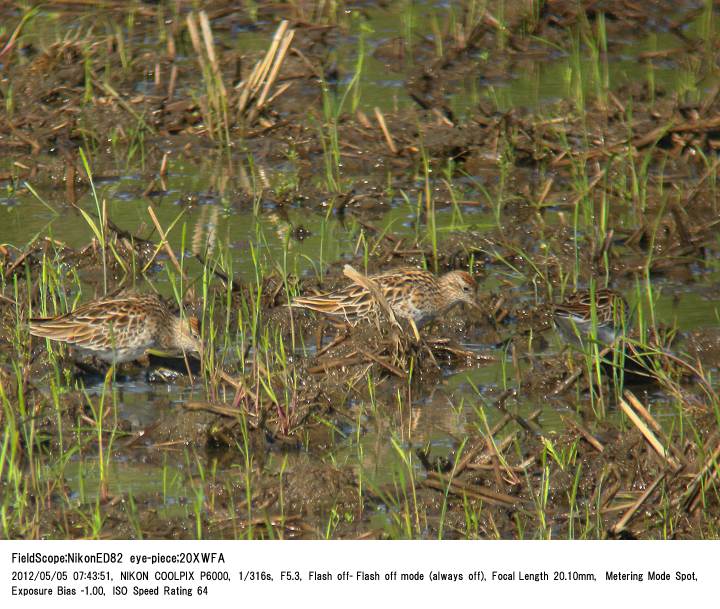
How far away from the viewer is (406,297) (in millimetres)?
10359

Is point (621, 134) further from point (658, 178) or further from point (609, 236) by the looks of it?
point (609, 236)

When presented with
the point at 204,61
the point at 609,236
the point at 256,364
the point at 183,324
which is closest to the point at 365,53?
Answer: the point at 204,61

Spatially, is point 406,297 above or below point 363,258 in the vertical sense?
above

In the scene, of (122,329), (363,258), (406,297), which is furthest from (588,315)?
(122,329)

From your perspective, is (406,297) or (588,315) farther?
(406,297)

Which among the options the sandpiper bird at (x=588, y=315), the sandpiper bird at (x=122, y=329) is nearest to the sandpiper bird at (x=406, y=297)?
the sandpiper bird at (x=588, y=315)

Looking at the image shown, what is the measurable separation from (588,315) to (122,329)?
2.90 metres

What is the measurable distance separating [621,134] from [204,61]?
13.0 ft

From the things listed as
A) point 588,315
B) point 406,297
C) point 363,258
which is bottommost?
point 363,258

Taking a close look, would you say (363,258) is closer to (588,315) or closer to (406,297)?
(406,297)

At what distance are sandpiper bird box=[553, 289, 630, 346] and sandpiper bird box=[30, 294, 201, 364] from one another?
2.33 meters

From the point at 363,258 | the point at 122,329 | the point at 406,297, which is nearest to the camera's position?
the point at 122,329

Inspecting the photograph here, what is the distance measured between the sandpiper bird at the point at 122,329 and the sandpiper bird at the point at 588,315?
2334 mm

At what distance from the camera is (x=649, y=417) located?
7750 mm
